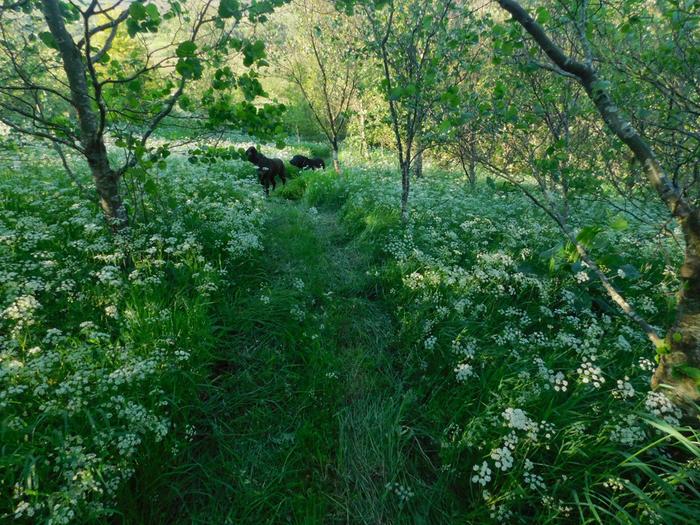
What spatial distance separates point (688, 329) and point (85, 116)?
6.02 m

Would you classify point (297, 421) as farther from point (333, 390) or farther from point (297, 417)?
point (333, 390)

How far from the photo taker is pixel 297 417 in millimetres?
3043

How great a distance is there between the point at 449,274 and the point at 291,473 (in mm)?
3159

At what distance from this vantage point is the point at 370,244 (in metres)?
6.49

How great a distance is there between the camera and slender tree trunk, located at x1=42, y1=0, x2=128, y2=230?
3367 mm

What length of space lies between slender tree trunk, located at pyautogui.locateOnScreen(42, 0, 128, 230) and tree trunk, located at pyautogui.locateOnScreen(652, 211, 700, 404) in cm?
503

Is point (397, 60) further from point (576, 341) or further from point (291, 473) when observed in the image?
point (291, 473)

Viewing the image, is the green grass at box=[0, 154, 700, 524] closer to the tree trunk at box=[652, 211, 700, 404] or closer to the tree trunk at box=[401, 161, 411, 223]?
the tree trunk at box=[652, 211, 700, 404]

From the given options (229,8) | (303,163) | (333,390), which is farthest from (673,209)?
(303,163)

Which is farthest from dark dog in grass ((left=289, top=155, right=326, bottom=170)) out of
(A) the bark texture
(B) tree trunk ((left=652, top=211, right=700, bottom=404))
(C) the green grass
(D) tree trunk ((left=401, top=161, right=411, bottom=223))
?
(B) tree trunk ((left=652, top=211, right=700, bottom=404))

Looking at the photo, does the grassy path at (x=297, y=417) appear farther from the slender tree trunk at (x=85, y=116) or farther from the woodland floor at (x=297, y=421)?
the slender tree trunk at (x=85, y=116)

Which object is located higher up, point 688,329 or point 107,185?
point 107,185

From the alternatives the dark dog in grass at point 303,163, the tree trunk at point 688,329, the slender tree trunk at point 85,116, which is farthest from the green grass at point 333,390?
the dark dog in grass at point 303,163

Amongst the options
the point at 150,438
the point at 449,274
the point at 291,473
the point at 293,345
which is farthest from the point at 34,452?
the point at 449,274
